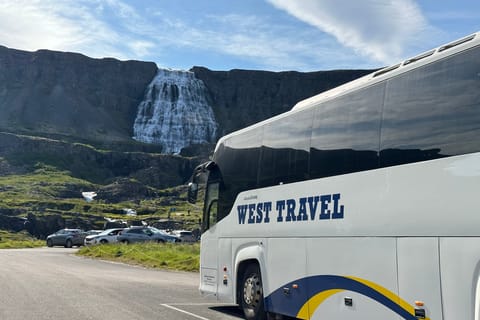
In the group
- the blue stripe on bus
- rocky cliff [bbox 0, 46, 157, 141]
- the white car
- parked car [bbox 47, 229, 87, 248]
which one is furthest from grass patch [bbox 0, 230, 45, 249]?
rocky cliff [bbox 0, 46, 157, 141]

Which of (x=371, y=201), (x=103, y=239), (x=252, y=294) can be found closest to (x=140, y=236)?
(x=103, y=239)

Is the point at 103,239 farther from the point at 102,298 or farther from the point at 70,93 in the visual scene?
the point at 70,93

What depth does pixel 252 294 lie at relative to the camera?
403 inches

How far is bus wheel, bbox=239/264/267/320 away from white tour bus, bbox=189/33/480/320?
0.02m

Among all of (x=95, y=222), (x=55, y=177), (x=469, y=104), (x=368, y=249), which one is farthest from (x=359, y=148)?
(x=55, y=177)

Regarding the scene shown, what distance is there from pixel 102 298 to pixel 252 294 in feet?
14.0

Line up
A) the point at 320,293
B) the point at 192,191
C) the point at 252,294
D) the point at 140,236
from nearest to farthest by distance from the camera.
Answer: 1. the point at 320,293
2. the point at 252,294
3. the point at 192,191
4. the point at 140,236

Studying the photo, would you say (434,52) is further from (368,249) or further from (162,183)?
(162,183)

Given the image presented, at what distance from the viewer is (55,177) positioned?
379ft

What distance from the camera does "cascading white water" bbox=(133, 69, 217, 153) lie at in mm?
168750

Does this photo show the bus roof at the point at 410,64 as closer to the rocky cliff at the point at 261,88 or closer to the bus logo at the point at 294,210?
the bus logo at the point at 294,210

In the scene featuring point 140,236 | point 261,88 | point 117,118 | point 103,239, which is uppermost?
point 261,88

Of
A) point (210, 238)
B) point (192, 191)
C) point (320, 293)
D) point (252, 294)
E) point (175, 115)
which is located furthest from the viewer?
point (175, 115)

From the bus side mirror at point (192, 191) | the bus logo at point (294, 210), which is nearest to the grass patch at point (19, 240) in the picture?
the bus side mirror at point (192, 191)
